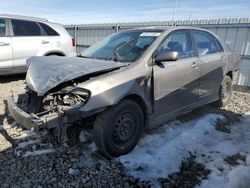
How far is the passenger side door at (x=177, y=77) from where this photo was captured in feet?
12.7

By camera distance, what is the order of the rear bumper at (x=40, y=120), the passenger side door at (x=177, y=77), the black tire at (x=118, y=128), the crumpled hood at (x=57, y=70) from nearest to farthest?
the rear bumper at (x=40, y=120)
the crumpled hood at (x=57, y=70)
the black tire at (x=118, y=128)
the passenger side door at (x=177, y=77)

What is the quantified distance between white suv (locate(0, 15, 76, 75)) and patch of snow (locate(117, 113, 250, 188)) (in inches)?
184

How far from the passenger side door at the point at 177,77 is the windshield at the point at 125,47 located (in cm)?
26

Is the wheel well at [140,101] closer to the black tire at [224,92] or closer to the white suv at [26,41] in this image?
the black tire at [224,92]

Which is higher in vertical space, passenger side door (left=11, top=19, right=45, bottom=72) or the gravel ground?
passenger side door (left=11, top=19, right=45, bottom=72)

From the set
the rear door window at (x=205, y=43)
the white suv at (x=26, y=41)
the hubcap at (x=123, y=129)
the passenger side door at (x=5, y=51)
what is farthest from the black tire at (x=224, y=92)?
the passenger side door at (x=5, y=51)

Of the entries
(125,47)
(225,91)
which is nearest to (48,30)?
(125,47)

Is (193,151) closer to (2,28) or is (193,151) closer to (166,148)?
(166,148)

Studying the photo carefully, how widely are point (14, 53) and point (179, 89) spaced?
495 centimetres

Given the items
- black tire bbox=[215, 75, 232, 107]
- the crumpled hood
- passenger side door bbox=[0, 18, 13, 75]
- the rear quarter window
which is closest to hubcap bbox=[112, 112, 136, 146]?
the crumpled hood

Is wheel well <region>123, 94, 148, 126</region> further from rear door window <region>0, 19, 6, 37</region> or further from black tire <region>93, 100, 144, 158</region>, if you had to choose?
rear door window <region>0, 19, 6, 37</region>

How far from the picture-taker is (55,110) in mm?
3088

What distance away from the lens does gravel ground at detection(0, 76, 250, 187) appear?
3.04 metres

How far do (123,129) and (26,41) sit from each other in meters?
5.12
